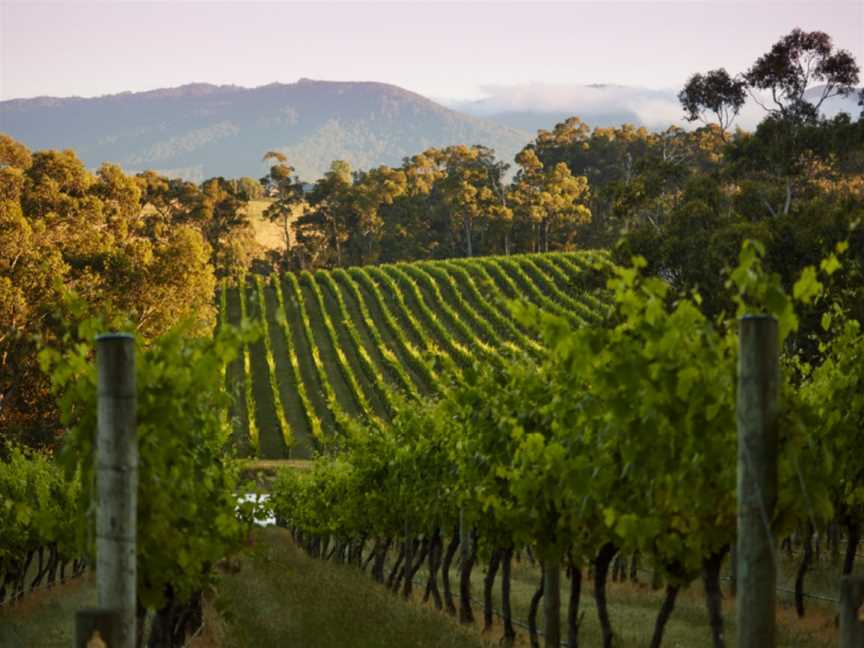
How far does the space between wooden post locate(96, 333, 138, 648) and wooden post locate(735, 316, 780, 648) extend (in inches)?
116

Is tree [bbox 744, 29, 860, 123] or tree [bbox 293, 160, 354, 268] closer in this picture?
tree [bbox 744, 29, 860, 123]

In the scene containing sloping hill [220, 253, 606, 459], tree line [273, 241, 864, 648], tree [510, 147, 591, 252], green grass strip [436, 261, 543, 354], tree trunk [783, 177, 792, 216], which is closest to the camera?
tree line [273, 241, 864, 648]

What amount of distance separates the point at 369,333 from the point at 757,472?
2748 inches

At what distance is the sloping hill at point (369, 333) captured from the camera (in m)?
61.7

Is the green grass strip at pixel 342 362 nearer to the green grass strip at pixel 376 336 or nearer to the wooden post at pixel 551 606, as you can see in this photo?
the green grass strip at pixel 376 336

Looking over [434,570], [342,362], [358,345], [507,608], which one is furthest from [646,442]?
[358,345]

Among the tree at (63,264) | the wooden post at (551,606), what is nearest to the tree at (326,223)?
the tree at (63,264)

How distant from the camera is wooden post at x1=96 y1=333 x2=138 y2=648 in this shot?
5.98 metres

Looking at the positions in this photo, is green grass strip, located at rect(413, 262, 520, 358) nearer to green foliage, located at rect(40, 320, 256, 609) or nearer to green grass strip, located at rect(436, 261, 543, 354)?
green grass strip, located at rect(436, 261, 543, 354)

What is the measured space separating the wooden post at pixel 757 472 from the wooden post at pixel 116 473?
9.69 ft

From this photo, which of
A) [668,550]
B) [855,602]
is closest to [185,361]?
[668,550]

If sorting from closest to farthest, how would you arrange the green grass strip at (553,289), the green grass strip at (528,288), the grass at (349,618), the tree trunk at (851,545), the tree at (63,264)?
1. the grass at (349,618)
2. the tree trunk at (851,545)
3. the tree at (63,264)
4. the green grass strip at (553,289)
5. the green grass strip at (528,288)

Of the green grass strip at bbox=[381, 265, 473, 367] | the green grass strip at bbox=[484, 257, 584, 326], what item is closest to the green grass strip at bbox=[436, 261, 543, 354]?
the green grass strip at bbox=[484, 257, 584, 326]

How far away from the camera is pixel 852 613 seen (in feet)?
18.2
